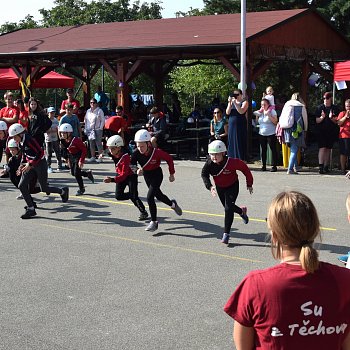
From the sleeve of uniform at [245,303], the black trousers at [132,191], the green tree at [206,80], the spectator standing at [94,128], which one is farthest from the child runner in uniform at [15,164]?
the green tree at [206,80]

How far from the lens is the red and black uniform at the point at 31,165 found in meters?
11.5

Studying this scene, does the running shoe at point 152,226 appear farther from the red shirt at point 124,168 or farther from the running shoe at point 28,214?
the running shoe at point 28,214

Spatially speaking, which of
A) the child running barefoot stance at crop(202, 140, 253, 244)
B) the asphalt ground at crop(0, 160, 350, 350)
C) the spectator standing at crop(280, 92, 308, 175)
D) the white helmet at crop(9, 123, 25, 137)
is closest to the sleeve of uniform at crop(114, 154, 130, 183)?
the asphalt ground at crop(0, 160, 350, 350)

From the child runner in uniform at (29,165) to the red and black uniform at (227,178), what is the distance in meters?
3.54

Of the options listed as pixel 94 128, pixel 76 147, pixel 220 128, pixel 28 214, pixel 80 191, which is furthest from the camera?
pixel 94 128

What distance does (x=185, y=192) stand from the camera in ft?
45.9

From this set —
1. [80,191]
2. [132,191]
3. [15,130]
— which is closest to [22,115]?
[80,191]

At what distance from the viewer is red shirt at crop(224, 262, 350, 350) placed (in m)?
2.79

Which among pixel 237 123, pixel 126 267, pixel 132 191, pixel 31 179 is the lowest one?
pixel 126 267

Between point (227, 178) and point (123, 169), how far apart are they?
2255 mm

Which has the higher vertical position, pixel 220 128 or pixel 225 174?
pixel 220 128

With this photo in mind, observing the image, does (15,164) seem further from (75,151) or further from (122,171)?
(122,171)

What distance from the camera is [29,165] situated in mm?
11547

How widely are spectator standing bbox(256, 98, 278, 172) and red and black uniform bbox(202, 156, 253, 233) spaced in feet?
24.5
